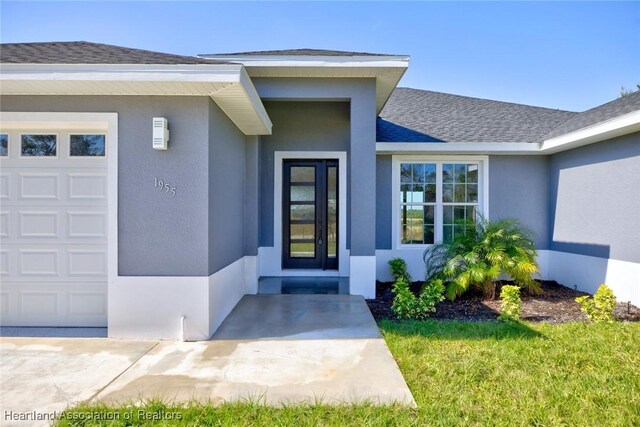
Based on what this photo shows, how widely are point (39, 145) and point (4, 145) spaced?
1.53 feet

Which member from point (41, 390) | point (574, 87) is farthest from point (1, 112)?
point (574, 87)

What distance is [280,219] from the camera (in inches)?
347

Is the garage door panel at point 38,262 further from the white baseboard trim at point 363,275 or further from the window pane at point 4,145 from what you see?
the white baseboard trim at point 363,275

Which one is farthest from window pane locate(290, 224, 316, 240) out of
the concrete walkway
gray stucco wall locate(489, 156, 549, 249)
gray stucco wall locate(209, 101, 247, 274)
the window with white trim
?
gray stucco wall locate(489, 156, 549, 249)

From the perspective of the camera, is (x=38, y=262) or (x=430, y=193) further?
(x=430, y=193)

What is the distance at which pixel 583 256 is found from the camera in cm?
786

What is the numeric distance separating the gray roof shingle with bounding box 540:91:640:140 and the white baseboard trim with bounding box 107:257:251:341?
7482 mm

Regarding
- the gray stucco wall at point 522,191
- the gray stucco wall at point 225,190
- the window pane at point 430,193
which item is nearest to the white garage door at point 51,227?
the gray stucco wall at point 225,190

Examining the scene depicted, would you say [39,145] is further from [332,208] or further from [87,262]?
[332,208]

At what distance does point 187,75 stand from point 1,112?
259cm

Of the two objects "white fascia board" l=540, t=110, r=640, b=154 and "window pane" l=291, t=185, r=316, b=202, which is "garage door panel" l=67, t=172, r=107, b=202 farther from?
"white fascia board" l=540, t=110, r=640, b=154

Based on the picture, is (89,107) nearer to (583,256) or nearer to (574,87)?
(583,256)

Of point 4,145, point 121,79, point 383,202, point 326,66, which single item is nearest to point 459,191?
point 383,202

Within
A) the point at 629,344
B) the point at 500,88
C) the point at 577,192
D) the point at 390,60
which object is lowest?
the point at 629,344
